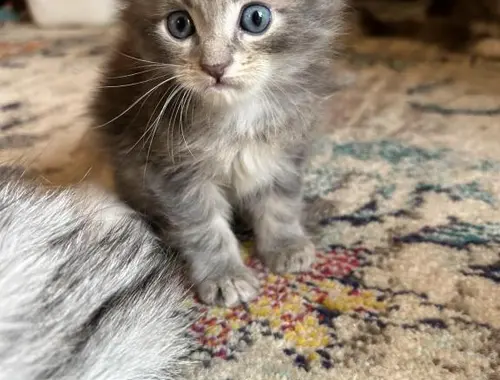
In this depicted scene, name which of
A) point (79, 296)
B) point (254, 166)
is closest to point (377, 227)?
point (254, 166)

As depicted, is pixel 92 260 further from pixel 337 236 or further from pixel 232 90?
pixel 337 236

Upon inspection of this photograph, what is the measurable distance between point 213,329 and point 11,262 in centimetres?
38

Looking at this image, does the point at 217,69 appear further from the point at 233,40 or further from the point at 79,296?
the point at 79,296

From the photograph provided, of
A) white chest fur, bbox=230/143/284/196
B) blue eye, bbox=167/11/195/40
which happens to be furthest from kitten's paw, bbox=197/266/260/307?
blue eye, bbox=167/11/195/40

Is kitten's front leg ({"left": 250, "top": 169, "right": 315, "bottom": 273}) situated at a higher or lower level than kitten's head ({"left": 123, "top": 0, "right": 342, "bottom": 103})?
lower

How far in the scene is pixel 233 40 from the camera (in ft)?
3.29

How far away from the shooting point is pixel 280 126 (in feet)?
3.70

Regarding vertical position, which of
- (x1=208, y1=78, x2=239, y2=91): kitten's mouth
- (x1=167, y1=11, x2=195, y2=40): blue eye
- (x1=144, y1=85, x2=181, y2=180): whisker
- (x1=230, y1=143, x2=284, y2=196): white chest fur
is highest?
(x1=167, y1=11, x2=195, y2=40): blue eye

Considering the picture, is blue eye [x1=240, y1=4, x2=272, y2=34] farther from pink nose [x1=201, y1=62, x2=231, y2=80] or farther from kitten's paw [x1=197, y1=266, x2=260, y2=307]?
kitten's paw [x1=197, y1=266, x2=260, y2=307]

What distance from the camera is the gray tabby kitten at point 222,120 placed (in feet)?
3.34

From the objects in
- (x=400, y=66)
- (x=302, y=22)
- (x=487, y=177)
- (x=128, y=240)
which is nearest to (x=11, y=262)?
(x=128, y=240)

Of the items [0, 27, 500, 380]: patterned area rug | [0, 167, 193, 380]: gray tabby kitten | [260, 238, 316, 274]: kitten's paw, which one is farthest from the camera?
[260, 238, 316, 274]: kitten's paw

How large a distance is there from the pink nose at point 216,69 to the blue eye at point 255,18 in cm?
A: 7

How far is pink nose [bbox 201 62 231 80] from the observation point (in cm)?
99
